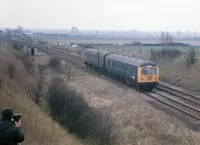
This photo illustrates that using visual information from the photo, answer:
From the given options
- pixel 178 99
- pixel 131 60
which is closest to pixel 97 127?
pixel 178 99

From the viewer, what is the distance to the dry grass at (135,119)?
17641 mm

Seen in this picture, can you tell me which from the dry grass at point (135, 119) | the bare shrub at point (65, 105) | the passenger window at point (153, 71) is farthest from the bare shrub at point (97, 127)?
the passenger window at point (153, 71)

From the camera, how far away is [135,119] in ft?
69.3

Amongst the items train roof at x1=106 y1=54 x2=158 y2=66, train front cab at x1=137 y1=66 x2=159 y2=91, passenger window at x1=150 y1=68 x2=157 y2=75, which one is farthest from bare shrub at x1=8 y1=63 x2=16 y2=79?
passenger window at x1=150 y1=68 x2=157 y2=75

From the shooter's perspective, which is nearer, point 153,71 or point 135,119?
point 135,119

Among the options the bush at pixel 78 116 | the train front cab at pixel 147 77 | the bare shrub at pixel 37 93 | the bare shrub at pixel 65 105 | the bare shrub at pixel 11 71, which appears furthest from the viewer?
the train front cab at pixel 147 77

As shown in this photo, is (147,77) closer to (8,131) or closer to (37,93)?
(37,93)

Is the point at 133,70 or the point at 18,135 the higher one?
the point at 18,135

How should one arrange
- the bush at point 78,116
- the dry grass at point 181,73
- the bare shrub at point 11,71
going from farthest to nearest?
1. the dry grass at point 181,73
2. the bare shrub at point 11,71
3. the bush at point 78,116

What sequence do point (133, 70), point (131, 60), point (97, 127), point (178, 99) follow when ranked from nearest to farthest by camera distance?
point (97, 127) → point (178, 99) → point (133, 70) → point (131, 60)

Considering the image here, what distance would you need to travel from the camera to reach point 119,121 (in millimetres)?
20641

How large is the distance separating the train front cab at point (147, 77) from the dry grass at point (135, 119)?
45.5 inches

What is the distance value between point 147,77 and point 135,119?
10.5 metres

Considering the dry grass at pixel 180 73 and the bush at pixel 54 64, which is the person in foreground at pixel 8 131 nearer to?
the dry grass at pixel 180 73
